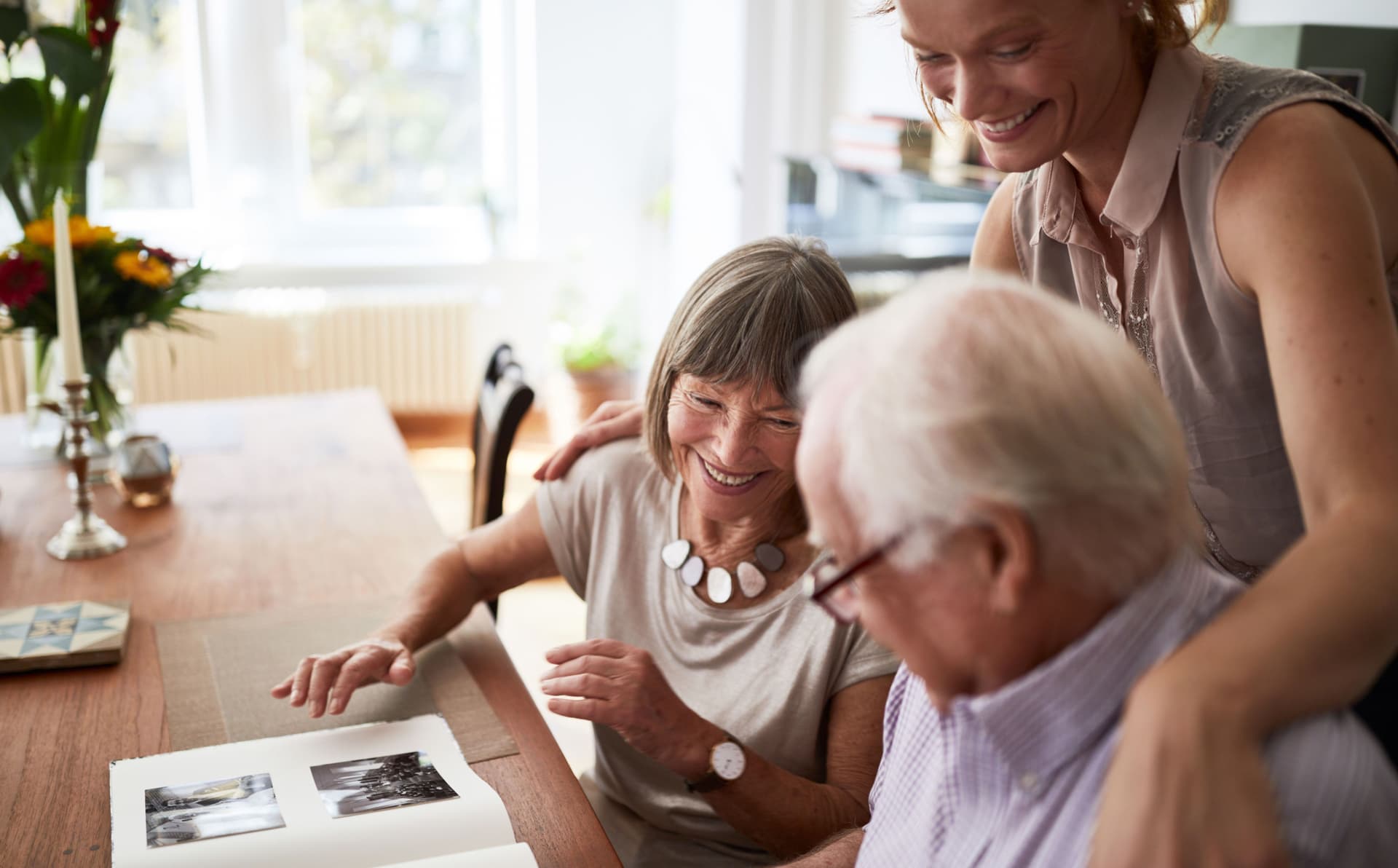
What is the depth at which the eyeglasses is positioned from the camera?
2.53 ft

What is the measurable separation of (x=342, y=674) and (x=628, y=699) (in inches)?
13.5

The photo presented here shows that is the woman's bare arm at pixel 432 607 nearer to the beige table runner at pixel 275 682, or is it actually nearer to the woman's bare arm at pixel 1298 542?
the beige table runner at pixel 275 682

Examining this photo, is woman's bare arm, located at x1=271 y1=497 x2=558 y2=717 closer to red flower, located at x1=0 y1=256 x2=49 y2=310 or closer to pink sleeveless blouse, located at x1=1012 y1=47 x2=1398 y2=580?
pink sleeveless blouse, located at x1=1012 y1=47 x2=1398 y2=580

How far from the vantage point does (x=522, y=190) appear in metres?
5.83

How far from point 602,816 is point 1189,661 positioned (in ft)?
3.35

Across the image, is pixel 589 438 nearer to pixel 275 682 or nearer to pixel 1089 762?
pixel 275 682

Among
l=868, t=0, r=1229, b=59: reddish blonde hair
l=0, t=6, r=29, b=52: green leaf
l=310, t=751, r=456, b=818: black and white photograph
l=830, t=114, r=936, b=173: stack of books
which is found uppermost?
l=0, t=6, r=29, b=52: green leaf

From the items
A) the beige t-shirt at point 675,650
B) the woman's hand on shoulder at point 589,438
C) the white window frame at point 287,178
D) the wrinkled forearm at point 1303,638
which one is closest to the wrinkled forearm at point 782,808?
the beige t-shirt at point 675,650

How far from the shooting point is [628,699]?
1226 millimetres

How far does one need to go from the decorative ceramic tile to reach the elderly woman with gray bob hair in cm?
31

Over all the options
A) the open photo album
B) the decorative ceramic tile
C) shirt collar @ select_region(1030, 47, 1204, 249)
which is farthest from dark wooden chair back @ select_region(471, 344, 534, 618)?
shirt collar @ select_region(1030, 47, 1204, 249)

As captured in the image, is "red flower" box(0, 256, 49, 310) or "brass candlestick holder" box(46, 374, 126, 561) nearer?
"brass candlestick holder" box(46, 374, 126, 561)

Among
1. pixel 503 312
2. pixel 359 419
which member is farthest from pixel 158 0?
pixel 359 419

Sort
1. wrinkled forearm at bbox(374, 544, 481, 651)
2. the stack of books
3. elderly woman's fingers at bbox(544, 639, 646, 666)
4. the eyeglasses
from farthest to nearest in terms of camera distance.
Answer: the stack of books, wrinkled forearm at bbox(374, 544, 481, 651), elderly woman's fingers at bbox(544, 639, 646, 666), the eyeglasses
